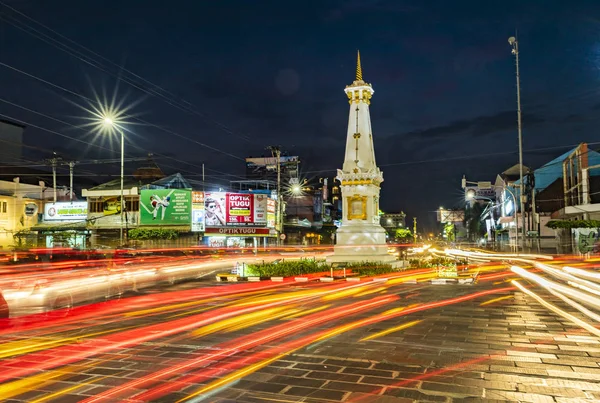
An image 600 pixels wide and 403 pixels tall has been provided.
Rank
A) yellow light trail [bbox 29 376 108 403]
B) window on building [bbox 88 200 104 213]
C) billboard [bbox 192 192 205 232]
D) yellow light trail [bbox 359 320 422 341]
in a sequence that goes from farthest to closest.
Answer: window on building [bbox 88 200 104 213] → billboard [bbox 192 192 205 232] → yellow light trail [bbox 359 320 422 341] → yellow light trail [bbox 29 376 108 403]

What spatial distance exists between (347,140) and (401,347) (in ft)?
65.2

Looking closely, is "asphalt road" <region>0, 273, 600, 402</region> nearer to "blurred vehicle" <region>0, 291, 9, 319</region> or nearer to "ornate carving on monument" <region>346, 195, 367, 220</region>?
"blurred vehicle" <region>0, 291, 9, 319</region>

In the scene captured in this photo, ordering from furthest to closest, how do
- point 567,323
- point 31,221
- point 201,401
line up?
point 31,221 → point 567,323 → point 201,401

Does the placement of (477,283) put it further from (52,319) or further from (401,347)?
(52,319)

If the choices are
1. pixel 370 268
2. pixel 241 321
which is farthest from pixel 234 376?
pixel 370 268

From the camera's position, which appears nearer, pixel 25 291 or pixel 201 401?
pixel 201 401

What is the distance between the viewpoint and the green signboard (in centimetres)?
4669

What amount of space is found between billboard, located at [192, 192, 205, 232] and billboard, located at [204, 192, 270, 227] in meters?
0.55

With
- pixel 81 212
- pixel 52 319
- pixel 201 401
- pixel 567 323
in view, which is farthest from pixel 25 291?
pixel 81 212

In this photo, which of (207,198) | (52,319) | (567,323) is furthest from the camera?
(207,198)

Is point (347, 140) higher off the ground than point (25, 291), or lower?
higher

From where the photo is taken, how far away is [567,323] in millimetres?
10078

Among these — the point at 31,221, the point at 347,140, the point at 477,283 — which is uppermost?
the point at 347,140

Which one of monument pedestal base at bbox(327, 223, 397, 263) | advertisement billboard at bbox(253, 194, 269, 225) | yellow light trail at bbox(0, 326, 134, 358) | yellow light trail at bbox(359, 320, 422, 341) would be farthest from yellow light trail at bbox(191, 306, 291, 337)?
advertisement billboard at bbox(253, 194, 269, 225)
